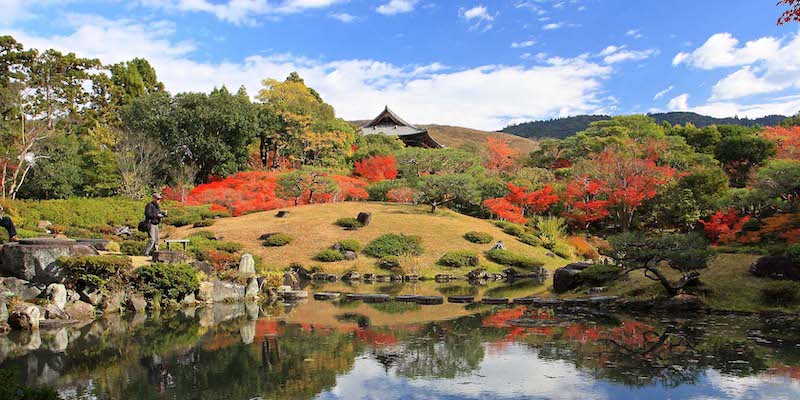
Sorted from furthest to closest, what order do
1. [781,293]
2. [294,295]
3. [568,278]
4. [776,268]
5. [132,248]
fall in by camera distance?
[132,248]
[568,278]
[294,295]
[776,268]
[781,293]

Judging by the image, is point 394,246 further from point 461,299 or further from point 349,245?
point 461,299

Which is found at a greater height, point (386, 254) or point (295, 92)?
point (295, 92)

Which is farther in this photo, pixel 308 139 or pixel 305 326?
pixel 308 139

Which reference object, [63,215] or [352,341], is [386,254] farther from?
[63,215]

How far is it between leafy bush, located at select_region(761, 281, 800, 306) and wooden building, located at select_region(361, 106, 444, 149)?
41558 mm

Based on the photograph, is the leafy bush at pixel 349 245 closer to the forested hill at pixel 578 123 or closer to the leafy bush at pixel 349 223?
the leafy bush at pixel 349 223

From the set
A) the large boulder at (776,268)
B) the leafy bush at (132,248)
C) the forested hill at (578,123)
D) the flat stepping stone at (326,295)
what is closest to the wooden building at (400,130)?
the leafy bush at (132,248)

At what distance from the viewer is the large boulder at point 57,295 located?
1284 centimetres

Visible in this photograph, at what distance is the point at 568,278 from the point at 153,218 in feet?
39.7

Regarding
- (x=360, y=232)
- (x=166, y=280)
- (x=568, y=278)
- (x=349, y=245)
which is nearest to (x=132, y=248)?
(x=166, y=280)

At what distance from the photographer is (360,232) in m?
27.9

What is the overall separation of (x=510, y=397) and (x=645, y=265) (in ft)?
26.1

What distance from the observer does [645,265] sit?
1355cm

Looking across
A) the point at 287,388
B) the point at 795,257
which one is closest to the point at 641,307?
the point at 795,257
